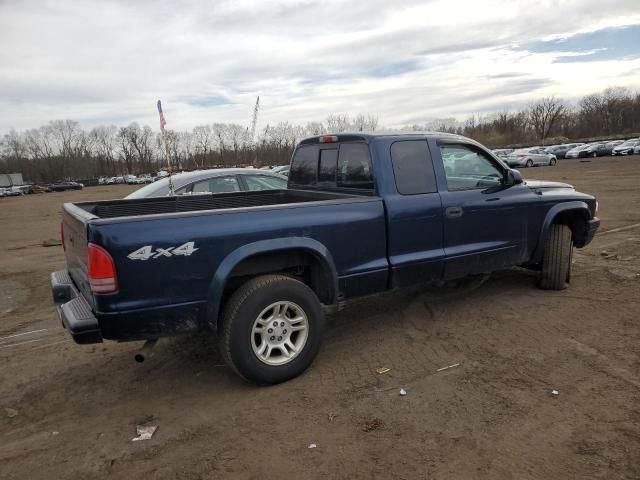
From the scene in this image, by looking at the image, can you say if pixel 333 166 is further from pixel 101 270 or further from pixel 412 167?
pixel 101 270

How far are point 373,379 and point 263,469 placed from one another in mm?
1303

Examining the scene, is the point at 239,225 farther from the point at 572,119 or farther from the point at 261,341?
the point at 572,119

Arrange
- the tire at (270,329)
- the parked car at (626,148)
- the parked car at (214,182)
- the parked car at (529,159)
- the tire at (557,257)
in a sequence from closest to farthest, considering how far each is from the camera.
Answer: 1. the tire at (270,329)
2. the tire at (557,257)
3. the parked car at (214,182)
4. the parked car at (529,159)
5. the parked car at (626,148)

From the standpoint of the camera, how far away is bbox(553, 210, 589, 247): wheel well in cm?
587

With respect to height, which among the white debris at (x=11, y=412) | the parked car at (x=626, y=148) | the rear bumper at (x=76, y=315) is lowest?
the white debris at (x=11, y=412)

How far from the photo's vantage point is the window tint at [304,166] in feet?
17.9

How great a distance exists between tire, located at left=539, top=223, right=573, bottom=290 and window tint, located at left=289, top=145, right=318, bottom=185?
9.28 ft

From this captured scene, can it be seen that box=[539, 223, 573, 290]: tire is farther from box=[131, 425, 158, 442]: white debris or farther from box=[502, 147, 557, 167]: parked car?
box=[502, 147, 557, 167]: parked car

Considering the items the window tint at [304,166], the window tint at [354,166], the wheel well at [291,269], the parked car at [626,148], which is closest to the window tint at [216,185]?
the window tint at [304,166]

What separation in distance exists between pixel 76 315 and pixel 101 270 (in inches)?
21.0

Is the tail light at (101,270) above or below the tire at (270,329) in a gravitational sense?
above

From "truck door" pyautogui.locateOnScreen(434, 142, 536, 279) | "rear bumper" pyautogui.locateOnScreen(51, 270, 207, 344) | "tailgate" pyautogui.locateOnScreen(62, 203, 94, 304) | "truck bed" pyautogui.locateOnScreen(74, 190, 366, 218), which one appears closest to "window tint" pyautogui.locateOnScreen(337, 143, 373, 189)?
"truck bed" pyautogui.locateOnScreen(74, 190, 366, 218)

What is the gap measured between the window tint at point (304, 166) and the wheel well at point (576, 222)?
116 inches

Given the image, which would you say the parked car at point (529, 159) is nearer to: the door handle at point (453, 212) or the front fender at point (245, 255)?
the door handle at point (453, 212)
